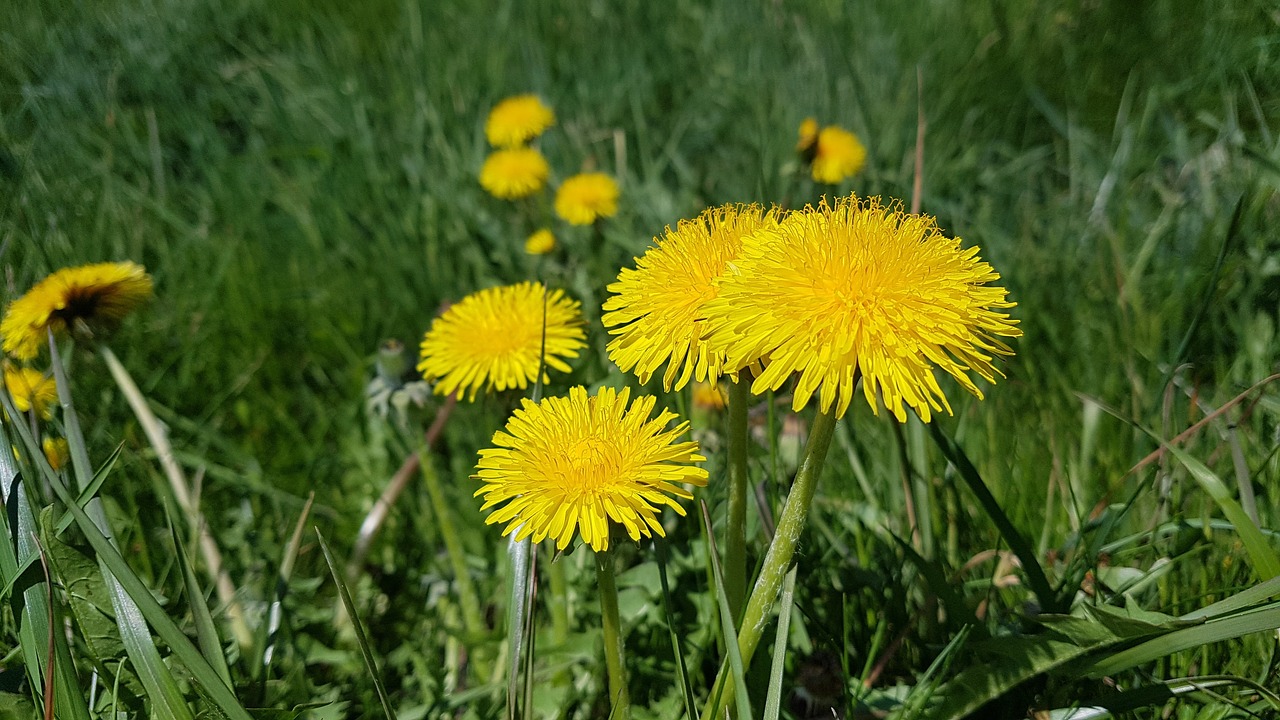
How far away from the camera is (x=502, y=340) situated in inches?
48.3

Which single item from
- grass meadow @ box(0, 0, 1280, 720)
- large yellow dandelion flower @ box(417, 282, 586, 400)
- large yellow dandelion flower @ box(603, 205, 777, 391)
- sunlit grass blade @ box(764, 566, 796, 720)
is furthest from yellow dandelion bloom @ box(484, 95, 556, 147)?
sunlit grass blade @ box(764, 566, 796, 720)

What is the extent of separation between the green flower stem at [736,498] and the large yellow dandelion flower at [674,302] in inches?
2.6

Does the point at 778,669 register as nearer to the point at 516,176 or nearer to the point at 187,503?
the point at 187,503

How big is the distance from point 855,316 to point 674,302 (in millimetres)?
203

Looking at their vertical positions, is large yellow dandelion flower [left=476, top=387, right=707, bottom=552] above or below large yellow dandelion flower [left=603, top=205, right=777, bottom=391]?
below

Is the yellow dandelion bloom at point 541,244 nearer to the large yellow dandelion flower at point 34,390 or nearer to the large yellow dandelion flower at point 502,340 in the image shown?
the large yellow dandelion flower at point 502,340

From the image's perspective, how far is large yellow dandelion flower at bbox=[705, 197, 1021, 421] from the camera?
737mm

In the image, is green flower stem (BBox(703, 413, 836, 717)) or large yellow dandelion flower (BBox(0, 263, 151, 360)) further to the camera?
large yellow dandelion flower (BBox(0, 263, 151, 360))

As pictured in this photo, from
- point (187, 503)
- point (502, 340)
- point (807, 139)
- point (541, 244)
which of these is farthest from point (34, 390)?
point (807, 139)

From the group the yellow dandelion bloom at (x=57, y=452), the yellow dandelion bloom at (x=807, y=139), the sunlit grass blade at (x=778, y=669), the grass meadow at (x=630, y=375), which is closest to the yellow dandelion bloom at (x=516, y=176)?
the grass meadow at (x=630, y=375)

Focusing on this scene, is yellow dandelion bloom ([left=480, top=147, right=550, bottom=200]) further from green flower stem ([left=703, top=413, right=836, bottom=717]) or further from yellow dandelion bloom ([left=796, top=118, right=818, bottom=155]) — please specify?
green flower stem ([left=703, top=413, right=836, bottom=717])

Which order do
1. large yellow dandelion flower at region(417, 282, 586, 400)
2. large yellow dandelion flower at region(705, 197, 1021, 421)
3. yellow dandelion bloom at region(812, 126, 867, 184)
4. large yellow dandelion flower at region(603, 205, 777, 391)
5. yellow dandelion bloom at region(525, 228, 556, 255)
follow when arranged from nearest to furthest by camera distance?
1. large yellow dandelion flower at region(705, 197, 1021, 421)
2. large yellow dandelion flower at region(603, 205, 777, 391)
3. large yellow dandelion flower at region(417, 282, 586, 400)
4. yellow dandelion bloom at region(525, 228, 556, 255)
5. yellow dandelion bloom at region(812, 126, 867, 184)

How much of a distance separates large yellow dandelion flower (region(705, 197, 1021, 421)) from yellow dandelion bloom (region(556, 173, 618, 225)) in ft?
4.48

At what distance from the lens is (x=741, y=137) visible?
9.13 ft
